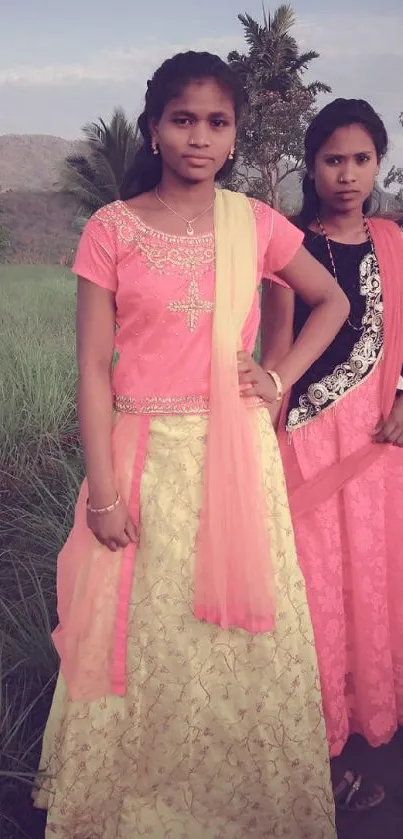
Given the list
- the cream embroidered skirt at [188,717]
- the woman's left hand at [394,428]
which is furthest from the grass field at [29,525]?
the woman's left hand at [394,428]

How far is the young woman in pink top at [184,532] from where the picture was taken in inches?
55.0

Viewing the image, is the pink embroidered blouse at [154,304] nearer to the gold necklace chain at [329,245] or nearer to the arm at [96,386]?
the arm at [96,386]

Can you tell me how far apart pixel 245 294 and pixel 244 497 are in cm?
44

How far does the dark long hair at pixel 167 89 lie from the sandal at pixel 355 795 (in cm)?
169

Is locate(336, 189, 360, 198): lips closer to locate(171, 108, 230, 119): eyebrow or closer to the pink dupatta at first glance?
the pink dupatta

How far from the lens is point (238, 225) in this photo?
1462 millimetres

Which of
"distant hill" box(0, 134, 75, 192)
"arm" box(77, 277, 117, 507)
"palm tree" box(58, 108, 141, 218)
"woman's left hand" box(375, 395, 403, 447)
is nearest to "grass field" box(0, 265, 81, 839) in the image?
"arm" box(77, 277, 117, 507)

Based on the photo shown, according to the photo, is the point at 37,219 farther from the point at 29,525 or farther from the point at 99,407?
the point at 99,407

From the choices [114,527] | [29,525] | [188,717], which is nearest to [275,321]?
[114,527]

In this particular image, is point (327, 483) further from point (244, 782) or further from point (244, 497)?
point (244, 782)

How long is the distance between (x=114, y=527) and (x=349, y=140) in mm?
1217

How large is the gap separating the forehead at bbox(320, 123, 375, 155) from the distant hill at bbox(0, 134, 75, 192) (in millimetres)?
71934

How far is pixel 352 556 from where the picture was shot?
75.6 inches

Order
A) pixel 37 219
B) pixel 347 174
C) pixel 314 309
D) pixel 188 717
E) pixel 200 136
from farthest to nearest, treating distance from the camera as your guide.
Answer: pixel 37 219 < pixel 347 174 < pixel 314 309 < pixel 188 717 < pixel 200 136
